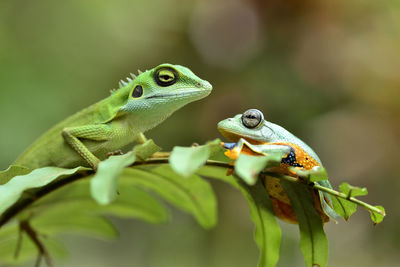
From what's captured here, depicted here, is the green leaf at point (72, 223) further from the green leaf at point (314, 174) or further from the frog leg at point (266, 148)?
the green leaf at point (314, 174)

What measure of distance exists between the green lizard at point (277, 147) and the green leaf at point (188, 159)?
0.58ft

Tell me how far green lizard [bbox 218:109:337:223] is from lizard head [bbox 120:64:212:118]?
17.8 inches

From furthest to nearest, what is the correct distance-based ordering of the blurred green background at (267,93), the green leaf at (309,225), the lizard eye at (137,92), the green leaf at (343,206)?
the blurred green background at (267,93)
the lizard eye at (137,92)
the green leaf at (309,225)
the green leaf at (343,206)

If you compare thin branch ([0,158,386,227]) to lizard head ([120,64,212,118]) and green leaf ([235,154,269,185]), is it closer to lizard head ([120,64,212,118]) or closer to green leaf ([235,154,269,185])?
green leaf ([235,154,269,185])

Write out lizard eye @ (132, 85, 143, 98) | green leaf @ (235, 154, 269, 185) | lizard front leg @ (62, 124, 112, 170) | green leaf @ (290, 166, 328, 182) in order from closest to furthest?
green leaf @ (235, 154, 269, 185)
green leaf @ (290, 166, 328, 182)
lizard front leg @ (62, 124, 112, 170)
lizard eye @ (132, 85, 143, 98)

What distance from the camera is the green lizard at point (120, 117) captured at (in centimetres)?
184

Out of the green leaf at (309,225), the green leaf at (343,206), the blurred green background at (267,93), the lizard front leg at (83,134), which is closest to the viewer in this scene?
the green leaf at (343,206)

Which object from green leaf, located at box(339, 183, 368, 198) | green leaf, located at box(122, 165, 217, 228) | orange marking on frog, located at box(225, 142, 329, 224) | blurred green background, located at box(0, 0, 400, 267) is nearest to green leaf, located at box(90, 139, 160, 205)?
orange marking on frog, located at box(225, 142, 329, 224)

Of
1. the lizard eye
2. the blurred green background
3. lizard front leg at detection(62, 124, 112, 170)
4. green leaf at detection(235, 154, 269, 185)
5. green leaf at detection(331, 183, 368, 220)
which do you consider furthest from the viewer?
the blurred green background

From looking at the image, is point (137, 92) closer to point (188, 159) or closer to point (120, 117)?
point (120, 117)

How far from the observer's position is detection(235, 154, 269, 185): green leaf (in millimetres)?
977

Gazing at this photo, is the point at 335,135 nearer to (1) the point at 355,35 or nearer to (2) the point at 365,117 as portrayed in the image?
(2) the point at 365,117

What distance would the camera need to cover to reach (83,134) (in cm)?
185

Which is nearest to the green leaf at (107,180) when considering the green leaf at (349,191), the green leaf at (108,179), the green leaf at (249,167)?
the green leaf at (108,179)
